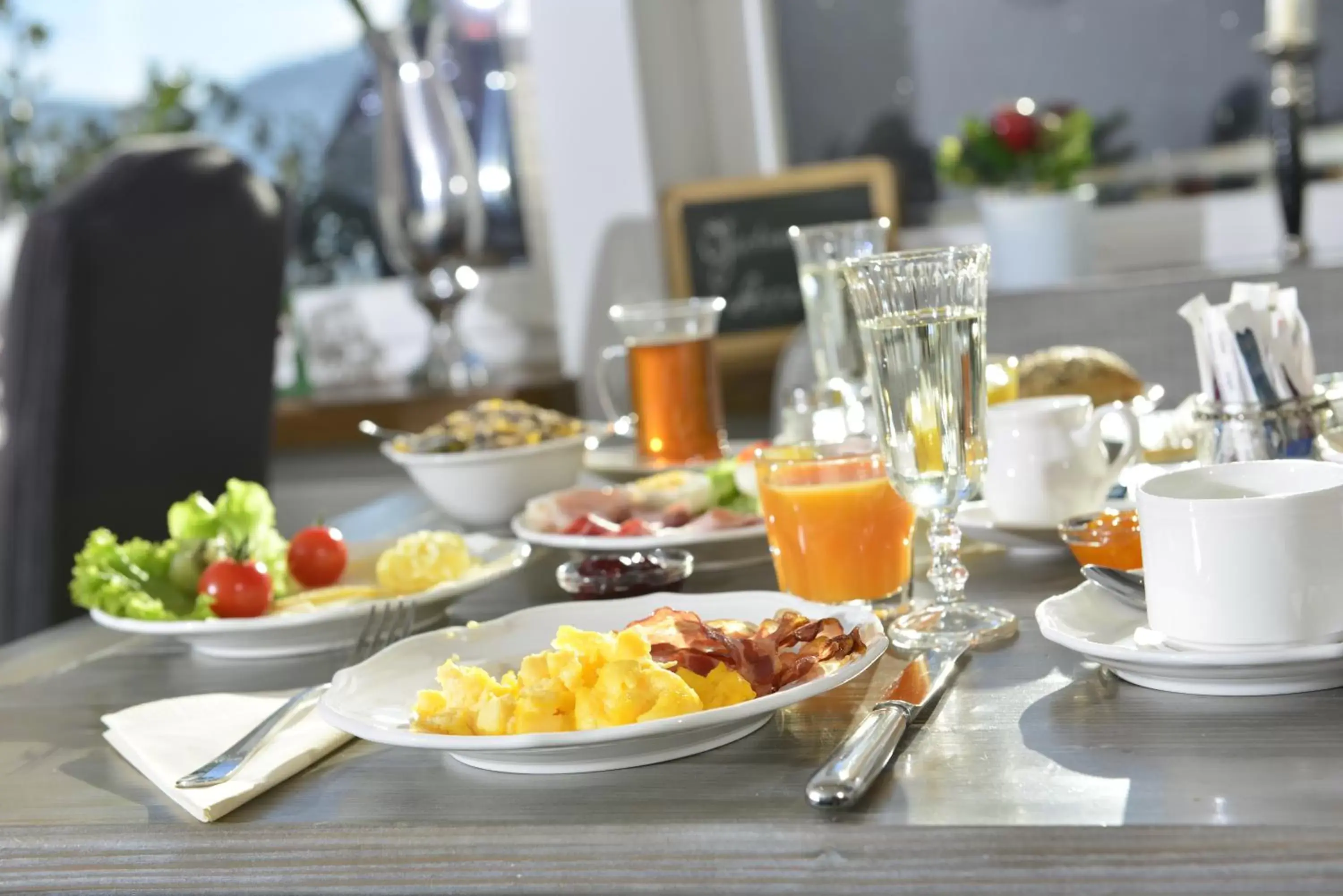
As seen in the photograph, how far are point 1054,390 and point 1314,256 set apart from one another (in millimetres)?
1568

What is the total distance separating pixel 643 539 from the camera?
1.34 m

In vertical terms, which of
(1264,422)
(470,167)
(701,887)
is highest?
(470,167)

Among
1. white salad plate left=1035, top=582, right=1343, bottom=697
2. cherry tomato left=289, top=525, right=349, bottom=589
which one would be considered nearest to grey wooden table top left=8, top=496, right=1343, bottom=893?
white salad plate left=1035, top=582, right=1343, bottom=697

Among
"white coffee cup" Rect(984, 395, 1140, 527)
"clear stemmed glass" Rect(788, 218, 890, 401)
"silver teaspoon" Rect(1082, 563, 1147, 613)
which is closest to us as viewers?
"silver teaspoon" Rect(1082, 563, 1147, 613)

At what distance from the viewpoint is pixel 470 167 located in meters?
3.38

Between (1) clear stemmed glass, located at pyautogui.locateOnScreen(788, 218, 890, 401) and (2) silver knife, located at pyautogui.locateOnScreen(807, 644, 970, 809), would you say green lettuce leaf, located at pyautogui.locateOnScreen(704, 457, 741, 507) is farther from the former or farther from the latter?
(2) silver knife, located at pyautogui.locateOnScreen(807, 644, 970, 809)

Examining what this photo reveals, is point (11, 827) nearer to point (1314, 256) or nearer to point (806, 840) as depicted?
point (806, 840)

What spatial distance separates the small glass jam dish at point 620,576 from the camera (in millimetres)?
1202

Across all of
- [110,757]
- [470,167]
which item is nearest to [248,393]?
[470,167]

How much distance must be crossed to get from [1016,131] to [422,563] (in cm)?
215

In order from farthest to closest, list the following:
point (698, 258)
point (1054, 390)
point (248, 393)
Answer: point (698, 258)
point (248, 393)
point (1054, 390)

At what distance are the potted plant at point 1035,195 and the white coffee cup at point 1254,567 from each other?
2.26m

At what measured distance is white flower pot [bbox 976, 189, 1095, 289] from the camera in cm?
306

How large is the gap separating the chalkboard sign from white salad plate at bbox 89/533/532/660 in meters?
2.06
